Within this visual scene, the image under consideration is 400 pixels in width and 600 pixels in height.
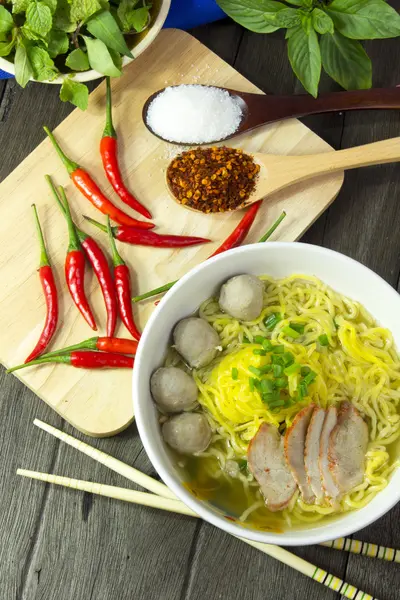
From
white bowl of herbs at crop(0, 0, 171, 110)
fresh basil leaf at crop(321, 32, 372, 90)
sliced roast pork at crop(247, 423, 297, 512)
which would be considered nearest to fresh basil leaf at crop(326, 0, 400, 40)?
fresh basil leaf at crop(321, 32, 372, 90)

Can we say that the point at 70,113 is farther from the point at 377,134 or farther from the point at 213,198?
the point at 377,134

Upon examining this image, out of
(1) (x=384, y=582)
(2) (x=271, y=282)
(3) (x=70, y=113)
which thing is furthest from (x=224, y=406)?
(3) (x=70, y=113)

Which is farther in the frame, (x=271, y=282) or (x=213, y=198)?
(x=213, y=198)

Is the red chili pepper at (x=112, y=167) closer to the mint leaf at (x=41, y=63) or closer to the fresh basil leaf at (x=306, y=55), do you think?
the mint leaf at (x=41, y=63)

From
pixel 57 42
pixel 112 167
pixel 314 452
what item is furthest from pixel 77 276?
pixel 314 452

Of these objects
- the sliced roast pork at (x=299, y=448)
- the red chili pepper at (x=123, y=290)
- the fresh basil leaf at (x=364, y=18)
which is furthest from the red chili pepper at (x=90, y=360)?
the fresh basil leaf at (x=364, y=18)

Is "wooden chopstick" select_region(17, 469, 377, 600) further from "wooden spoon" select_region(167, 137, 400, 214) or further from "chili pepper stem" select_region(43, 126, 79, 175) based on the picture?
"chili pepper stem" select_region(43, 126, 79, 175)

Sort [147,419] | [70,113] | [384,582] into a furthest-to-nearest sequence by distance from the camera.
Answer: [70,113] < [384,582] < [147,419]
